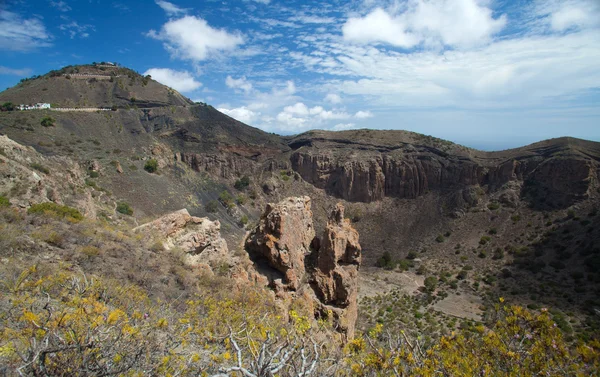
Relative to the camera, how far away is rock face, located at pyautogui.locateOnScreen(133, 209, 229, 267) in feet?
40.1

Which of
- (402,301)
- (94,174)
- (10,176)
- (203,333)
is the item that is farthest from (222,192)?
(203,333)

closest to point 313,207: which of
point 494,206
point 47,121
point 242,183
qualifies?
point 242,183

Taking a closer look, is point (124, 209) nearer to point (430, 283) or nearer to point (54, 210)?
→ point (54, 210)

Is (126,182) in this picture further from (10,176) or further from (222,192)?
(10,176)

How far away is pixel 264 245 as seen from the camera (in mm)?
13539

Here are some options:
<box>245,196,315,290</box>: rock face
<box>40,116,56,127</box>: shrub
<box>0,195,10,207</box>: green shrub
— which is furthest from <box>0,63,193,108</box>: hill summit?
<box>245,196,315,290</box>: rock face

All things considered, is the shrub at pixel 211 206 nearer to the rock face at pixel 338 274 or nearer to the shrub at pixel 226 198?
the shrub at pixel 226 198

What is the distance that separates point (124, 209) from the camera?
27953 mm

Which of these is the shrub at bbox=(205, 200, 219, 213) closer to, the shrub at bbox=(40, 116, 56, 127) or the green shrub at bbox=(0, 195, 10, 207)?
the shrub at bbox=(40, 116, 56, 127)

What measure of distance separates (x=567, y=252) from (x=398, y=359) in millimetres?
37757

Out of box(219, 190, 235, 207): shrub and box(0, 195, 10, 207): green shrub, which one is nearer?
box(0, 195, 10, 207): green shrub

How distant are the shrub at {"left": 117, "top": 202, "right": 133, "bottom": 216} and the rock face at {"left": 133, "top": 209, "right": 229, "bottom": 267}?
17.5m

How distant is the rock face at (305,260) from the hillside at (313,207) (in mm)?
81

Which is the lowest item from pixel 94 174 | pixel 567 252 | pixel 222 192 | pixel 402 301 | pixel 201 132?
pixel 402 301
